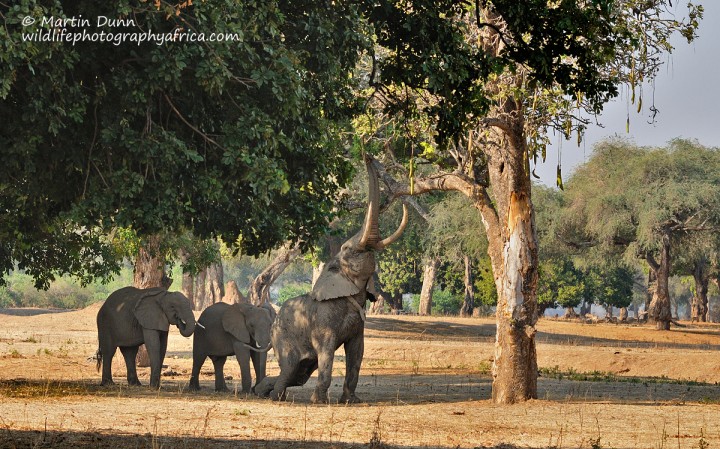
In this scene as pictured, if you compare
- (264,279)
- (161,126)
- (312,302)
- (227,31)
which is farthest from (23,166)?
(264,279)

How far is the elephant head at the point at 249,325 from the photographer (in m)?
22.3

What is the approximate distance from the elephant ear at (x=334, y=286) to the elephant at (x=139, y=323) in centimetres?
434

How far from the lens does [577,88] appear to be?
45.1ft

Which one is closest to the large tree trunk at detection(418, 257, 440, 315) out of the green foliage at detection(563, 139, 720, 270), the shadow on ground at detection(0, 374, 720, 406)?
the green foliage at detection(563, 139, 720, 270)

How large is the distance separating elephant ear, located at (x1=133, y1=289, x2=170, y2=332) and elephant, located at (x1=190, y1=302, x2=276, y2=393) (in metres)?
0.74

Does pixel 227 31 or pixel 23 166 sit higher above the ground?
pixel 227 31

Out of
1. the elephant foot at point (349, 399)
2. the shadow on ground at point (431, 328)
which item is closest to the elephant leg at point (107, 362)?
the elephant foot at point (349, 399)

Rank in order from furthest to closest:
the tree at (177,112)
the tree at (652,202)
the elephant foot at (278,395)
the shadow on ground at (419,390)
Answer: the tree at (652,202), the elephant foot at (278,395), the shadow on ground at (419,390), the tree at (177,112)

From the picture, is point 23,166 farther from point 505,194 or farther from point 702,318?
point 702,318

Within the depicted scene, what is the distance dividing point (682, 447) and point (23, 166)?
9.86m

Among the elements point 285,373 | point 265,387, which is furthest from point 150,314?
point 285,373

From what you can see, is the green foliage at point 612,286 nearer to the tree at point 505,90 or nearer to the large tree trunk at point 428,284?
the large tree trunk at point 428,284

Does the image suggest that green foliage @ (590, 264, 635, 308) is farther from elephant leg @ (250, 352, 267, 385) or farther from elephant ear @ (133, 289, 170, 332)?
elephant ear @ (133, 289, 170, 332)

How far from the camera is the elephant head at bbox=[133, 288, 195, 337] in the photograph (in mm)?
22453
